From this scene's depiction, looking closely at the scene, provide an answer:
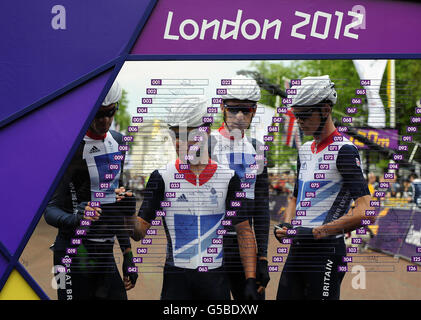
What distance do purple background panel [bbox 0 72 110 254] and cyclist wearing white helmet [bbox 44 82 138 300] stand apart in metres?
0.09

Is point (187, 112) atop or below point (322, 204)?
atop

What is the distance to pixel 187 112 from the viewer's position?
108 inches

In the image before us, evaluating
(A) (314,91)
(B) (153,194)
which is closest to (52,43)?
(B) (153,194)

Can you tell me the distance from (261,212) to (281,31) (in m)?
1.32

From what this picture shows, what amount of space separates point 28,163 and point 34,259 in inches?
28.1

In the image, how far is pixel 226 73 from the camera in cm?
274

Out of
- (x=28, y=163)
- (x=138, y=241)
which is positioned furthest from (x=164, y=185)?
(x=28, y=163)

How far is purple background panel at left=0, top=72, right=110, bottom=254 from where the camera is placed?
273 cm

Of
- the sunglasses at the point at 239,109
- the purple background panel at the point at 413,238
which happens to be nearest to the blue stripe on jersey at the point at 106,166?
the sunglasses at the point at 239,109

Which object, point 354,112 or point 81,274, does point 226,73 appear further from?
point 81,274

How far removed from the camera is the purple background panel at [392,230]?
283cm

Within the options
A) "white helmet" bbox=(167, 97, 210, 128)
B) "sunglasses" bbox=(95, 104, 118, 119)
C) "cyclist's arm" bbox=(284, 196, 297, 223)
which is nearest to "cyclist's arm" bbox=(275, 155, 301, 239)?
"cyclist's arm" bbox=(284, 196, 297, 223)

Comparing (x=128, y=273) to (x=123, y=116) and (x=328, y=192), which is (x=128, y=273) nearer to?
(x=123, y=116)

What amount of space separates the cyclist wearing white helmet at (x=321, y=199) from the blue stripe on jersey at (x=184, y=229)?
2.02 feet
